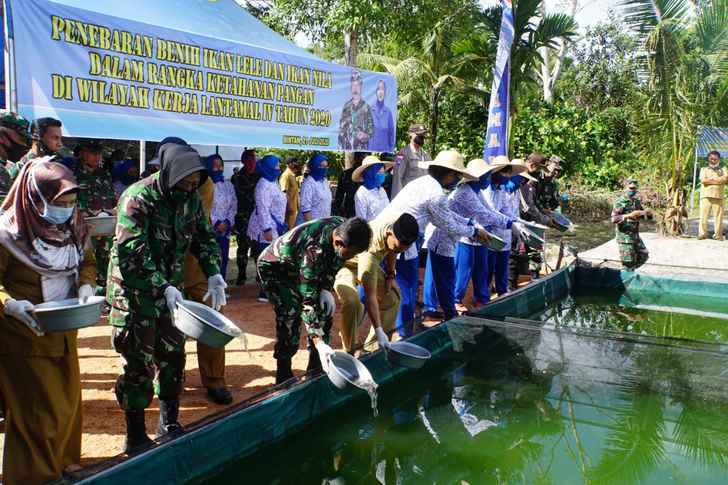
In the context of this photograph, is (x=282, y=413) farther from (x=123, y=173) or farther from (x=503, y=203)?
(x=503, y=203)

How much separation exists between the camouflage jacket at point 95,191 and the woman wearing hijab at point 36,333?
2613 millimetres

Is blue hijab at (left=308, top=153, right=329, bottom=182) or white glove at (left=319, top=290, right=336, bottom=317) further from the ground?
blue hijab at (left=308, top=153, right=329, bottom=182)

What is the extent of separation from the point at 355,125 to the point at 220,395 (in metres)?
3.93

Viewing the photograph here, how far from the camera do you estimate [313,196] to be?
6570 millimetres

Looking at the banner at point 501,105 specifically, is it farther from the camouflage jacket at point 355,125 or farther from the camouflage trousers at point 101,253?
the camouflage trousers at point 101,253

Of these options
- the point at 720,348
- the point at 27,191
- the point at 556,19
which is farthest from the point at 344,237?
the point at 556,19

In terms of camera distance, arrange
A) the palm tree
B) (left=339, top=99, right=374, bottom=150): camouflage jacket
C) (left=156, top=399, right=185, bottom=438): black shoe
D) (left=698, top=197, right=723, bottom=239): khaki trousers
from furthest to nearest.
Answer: (left=698, top=197, right=723, bottom=239): khaki trousers → the palm tree → (left=339, top=99, right=374, bottom=150): camouflage jacket → (left=156, top=399, right=185, bottom=438): black shoe

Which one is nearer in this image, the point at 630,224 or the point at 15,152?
the point at 15,152

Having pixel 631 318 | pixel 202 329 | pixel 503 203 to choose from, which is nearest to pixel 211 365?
pixel 202 329

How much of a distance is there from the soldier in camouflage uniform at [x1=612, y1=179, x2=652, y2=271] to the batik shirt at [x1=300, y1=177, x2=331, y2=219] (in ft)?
10.7

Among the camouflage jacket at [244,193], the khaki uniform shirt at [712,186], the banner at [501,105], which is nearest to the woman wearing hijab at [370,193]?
the camouflage jacket at [244,193]

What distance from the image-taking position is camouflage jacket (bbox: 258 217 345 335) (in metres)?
3.18

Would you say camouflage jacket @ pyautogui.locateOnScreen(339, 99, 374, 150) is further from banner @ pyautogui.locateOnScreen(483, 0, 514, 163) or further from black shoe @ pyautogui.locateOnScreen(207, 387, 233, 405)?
black shoe @ pyautogui.locateOnScreen(207, 387, 233, 405)

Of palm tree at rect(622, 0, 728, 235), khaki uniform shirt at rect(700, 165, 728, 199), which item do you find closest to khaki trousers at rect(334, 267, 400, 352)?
palm tree at rect(622, 0, 728, 235)
